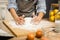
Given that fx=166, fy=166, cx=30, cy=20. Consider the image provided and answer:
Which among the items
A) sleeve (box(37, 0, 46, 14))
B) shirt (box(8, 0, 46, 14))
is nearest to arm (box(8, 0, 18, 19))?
shirt (box(8, 0, 46, 14))

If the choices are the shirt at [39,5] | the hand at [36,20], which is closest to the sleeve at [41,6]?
the shirt at [39,5]

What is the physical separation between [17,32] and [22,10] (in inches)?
22.4

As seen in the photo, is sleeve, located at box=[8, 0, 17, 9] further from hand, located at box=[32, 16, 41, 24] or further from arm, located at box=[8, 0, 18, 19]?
hand, located at box=[32, 16, 41, 24]

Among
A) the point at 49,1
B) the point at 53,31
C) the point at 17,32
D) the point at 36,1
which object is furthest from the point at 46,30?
the point at 49,1

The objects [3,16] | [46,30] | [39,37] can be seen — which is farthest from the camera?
[3,16]

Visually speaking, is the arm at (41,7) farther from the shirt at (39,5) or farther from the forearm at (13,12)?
the forearm at (13,12)

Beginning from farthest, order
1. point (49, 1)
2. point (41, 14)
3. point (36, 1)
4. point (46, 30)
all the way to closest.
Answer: point (49, 1), point (36, 1), point (41, 14), point (46, 30)

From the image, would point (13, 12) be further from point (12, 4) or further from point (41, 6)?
point (41, 6)

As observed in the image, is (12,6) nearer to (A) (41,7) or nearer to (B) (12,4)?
(B) (12,4)

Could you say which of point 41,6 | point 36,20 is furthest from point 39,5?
point 36,20

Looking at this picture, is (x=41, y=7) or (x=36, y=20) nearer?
(x=36, y=20)

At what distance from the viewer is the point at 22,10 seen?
60.5 inches

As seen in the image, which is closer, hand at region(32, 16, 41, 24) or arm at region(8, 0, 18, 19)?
hand at region(32, 16, 41, 24)

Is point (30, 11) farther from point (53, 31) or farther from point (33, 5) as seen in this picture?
point (53, 31)
